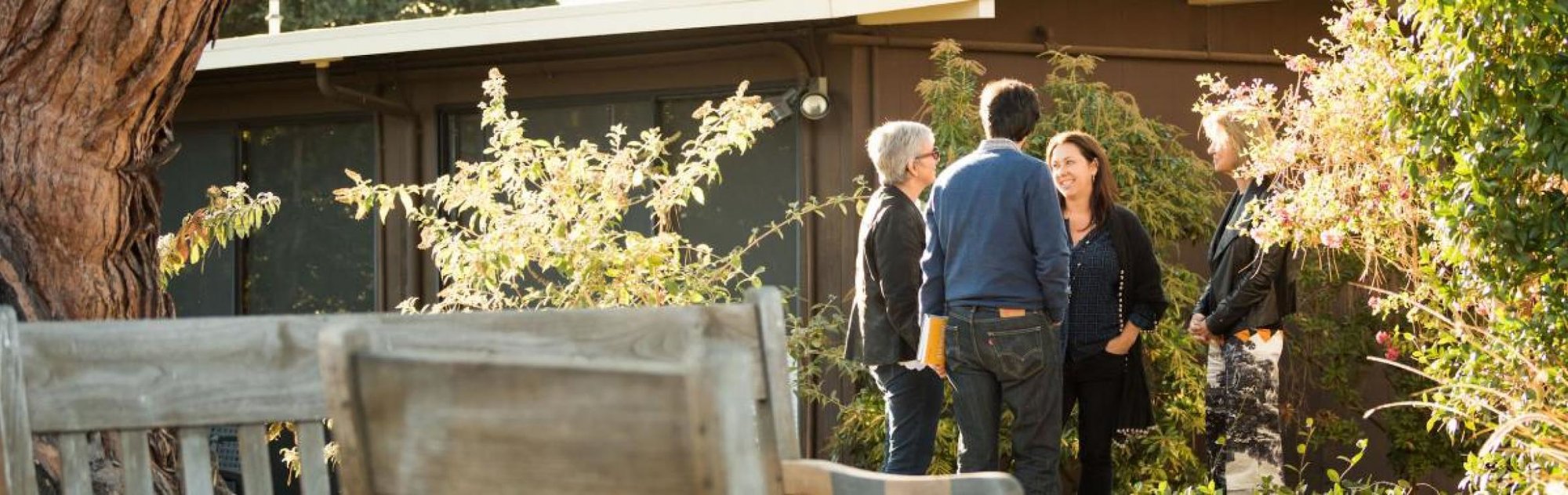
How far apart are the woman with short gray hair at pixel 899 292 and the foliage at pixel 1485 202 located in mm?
1386

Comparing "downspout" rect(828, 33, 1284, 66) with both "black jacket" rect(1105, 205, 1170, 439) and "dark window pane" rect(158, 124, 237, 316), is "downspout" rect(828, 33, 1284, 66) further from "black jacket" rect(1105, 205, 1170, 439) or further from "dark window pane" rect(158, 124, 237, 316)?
"dark window pane" rect(158, 124, 237, 316)

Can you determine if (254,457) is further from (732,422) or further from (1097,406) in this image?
(1097,406)

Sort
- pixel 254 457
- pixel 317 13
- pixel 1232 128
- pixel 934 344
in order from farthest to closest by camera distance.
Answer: pixel 317 13
pixel 1232 128
pixel 934 344
pixel 254 457

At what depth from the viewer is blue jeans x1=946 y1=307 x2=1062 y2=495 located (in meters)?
5.41

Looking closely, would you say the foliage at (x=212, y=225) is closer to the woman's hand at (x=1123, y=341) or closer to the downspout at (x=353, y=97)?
the woman's hand at (x=1123, y=341)

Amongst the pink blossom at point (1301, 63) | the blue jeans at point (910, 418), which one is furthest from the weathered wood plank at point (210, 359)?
the pink blossom at point (1301, 63)

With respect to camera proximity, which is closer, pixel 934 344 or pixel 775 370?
pixel 775 370

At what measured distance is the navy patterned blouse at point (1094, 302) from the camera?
6.30 meters

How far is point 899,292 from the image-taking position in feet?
19.8

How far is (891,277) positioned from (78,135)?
2802 millimetres

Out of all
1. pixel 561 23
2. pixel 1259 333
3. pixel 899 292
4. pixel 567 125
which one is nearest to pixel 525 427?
pixel 899 292

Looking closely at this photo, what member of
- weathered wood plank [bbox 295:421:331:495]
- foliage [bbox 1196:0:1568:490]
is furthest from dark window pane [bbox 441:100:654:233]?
weathered wood plank [bbox 295:421:331:495]

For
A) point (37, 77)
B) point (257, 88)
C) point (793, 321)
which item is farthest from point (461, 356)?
point (257, 88)

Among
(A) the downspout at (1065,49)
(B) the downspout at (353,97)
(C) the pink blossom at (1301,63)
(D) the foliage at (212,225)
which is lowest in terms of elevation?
(D) the foliage at (212,225)
